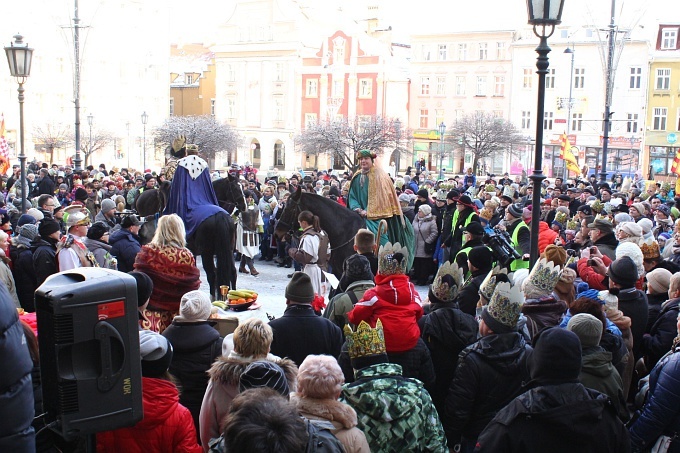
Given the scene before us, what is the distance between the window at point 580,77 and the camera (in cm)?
5781

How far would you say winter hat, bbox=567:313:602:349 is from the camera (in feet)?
16.6

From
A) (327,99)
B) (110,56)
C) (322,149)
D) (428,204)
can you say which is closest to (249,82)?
(327,99)

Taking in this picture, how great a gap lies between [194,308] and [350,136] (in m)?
46.9

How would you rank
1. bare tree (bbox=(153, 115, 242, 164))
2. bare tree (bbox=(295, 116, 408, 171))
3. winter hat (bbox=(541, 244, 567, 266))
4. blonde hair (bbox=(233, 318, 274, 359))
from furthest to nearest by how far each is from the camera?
bare tree (bbox=(153, 115, 242, 164)), bare tree (bbox=(295, 116, 408, 171)), winter hat (bbox=(541, 244, 567, 266)), blonde hair (bbox=(233, 318, 274, 359))

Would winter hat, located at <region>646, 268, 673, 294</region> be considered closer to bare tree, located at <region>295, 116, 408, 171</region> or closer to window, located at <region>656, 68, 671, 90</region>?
bare tree, located at <region>295, 116, 408, 171</region>

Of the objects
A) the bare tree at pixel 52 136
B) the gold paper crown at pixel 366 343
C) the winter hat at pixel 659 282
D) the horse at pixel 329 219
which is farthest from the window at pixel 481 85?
the gold paper crown at pixel 366 343

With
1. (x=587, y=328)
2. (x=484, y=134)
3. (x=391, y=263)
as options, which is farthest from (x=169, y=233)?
(x=484, y=134)

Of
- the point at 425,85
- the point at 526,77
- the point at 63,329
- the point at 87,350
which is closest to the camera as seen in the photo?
the point at 63,329

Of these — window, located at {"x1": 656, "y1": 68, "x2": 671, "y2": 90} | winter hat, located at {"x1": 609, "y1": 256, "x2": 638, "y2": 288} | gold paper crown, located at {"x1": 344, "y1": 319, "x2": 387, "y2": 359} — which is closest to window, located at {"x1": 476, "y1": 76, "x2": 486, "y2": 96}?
window, located at {"x1": 656, "y1": 68, "x2": 671, "y2": 90}

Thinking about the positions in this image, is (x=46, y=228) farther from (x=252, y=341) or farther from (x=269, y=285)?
(x=269, y=285)

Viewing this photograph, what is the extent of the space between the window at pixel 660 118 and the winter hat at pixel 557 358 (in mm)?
55291

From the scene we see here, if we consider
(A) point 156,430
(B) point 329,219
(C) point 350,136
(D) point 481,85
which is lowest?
(A) point 156,430

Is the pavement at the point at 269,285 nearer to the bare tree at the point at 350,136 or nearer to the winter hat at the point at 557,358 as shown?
the winter hat at the point at 557,358

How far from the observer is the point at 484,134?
5441cm
